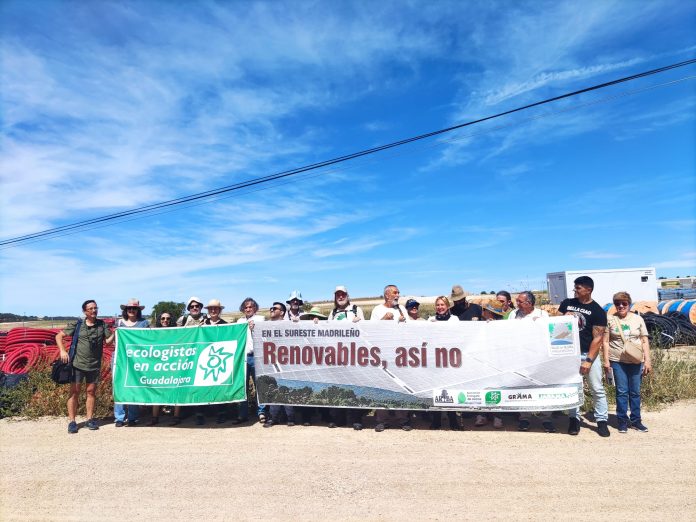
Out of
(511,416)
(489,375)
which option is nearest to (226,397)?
(489,375)

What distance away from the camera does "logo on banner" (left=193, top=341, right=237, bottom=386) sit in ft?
23.7

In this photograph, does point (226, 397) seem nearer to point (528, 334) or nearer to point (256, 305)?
point (256, 305)

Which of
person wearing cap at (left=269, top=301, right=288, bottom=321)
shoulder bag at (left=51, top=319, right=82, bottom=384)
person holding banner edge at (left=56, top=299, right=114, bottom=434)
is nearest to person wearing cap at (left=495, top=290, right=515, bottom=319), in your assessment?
person wearing cap at (left=269, top=301, right=288, bottom=321)

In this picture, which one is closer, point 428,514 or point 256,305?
point 428,514

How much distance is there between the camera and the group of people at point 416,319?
6.21m

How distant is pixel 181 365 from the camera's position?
743 cm

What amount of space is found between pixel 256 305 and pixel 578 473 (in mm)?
5442

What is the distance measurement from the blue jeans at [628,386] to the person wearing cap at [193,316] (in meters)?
6.43

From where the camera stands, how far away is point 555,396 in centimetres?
638

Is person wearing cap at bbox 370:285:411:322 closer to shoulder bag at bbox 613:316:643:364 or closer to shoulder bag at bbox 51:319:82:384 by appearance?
shoulder bag at bbox 613:316:643:364

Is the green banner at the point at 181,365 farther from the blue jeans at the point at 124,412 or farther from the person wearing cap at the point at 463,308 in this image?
the person wearing cap at the point at 463,308

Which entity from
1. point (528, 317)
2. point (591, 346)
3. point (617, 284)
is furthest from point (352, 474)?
point (617, 284)

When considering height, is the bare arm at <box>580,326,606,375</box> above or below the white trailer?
below

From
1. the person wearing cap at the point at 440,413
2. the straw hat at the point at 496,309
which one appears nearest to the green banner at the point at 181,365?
the person wearing cap at the point at 440,413
